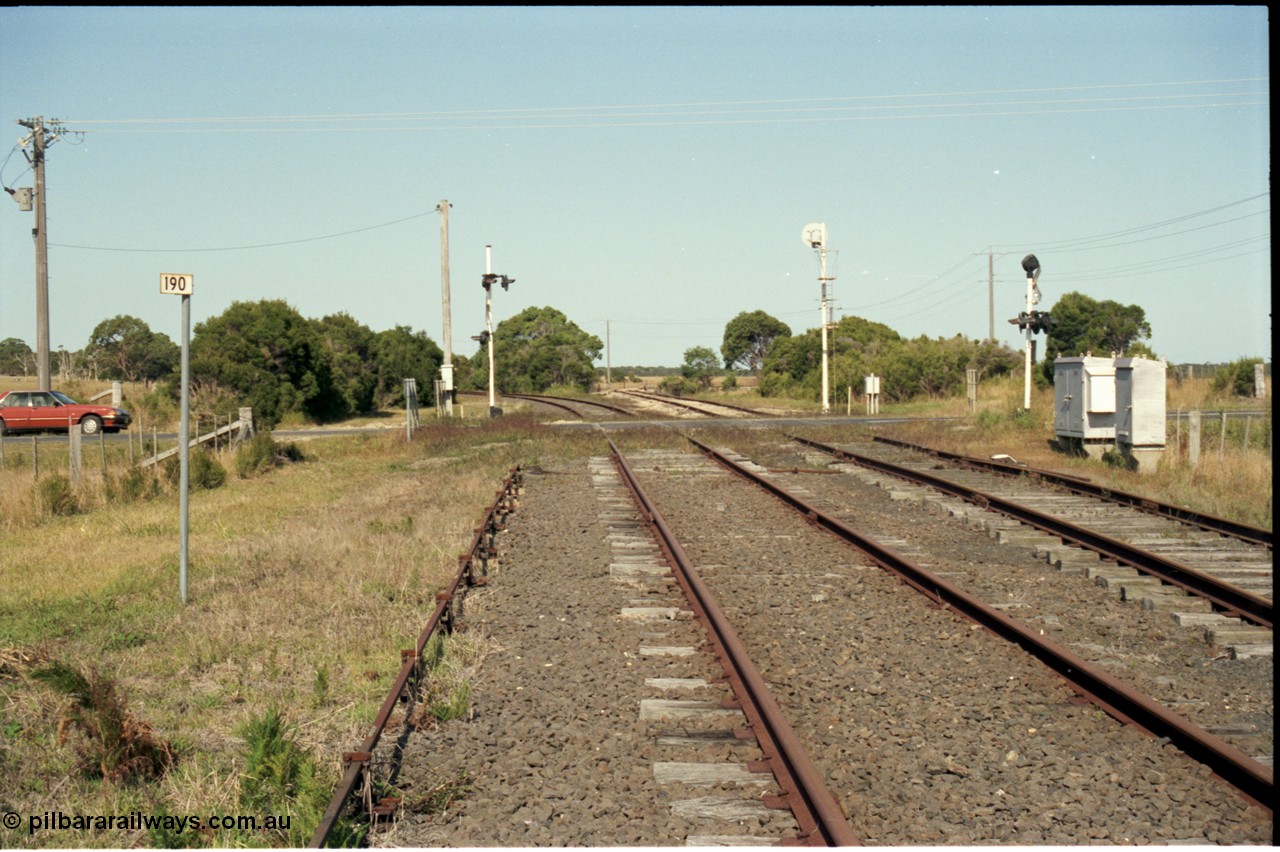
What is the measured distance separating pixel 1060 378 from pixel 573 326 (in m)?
73.3

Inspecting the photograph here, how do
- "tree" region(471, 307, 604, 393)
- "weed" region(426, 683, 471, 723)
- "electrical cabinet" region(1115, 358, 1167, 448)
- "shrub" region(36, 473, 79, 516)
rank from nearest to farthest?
"weed" region(426, 683, 471, 723) < "shrub" region(36, 473, 79, 516) < "electrical cabinet" region(1115, 358, 1167, 448) < "tree" region(471, 307, 604, 393)

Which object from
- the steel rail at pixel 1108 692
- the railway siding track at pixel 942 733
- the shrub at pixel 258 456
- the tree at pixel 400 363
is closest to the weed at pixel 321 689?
the railway siding track at pixel 942 733

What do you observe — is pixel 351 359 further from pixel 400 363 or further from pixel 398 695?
pixel 398 695

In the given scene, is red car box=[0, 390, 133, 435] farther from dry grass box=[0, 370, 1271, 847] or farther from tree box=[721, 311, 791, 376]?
tree box=[721, 311, 791, 376]

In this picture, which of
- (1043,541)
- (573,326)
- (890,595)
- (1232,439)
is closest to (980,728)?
(890,595)

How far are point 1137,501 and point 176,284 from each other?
35.5ft

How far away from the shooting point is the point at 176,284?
8445mm

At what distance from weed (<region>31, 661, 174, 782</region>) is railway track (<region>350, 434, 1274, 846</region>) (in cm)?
122

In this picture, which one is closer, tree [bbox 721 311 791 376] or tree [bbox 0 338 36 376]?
tree [bbox 0 338 36 376]

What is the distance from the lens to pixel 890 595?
8.38m

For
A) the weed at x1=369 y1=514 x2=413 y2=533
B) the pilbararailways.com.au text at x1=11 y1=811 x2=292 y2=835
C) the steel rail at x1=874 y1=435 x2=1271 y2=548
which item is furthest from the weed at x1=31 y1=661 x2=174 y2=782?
the steel rail at x1=874 y1=435 x2=1271 y2=548

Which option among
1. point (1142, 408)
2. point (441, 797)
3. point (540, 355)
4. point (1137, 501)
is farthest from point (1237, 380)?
point (540, 355)

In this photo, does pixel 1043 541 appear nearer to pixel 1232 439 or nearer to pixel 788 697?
pixel 788 697

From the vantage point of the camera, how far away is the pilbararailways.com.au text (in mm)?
4312
